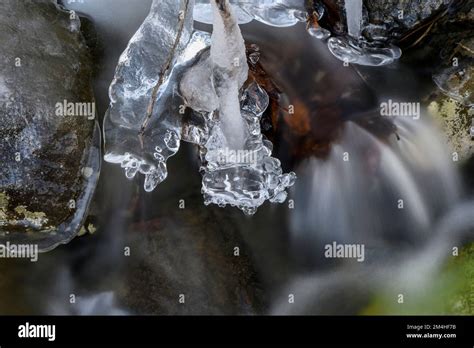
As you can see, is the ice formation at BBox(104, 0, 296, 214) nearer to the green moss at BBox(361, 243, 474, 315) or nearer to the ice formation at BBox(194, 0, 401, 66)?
the ice formation at BBox(194, 0, 401, 66)

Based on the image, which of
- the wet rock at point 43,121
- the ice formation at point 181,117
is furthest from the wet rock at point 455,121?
the wet rock at point 43,121

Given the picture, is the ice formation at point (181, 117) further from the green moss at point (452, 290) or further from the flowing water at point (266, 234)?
the green moss at point (452, 290)

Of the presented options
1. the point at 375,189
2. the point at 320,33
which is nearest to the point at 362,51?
the point at 320,33

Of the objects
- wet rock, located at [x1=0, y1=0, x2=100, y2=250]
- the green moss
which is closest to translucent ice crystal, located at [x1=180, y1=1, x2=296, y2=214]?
wet rock, located at [x1=0, y1=0, x2=100, y2=250]

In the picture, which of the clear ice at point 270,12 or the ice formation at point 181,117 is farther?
the clear ice at point 270,12

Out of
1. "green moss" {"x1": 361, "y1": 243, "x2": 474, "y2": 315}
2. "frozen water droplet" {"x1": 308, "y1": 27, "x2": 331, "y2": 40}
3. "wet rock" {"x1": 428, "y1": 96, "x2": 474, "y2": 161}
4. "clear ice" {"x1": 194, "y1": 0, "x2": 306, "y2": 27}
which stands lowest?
"green moss" {"x1": 361, "y1": 243, "x2": 474, "y2": 315}

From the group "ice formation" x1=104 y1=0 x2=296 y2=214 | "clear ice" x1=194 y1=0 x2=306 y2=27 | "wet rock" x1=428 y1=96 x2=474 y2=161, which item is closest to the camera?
"ice formation" x1=104 y1=0 x2=296 y2=214

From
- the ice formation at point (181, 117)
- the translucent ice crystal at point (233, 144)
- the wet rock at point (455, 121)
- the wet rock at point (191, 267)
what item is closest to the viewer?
the translucent ice crystal at point (233, 144)
